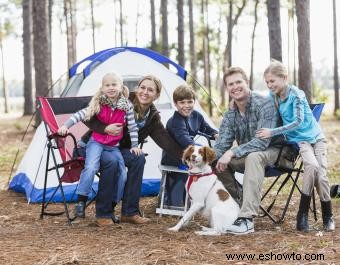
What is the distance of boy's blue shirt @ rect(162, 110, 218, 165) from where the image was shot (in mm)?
4414

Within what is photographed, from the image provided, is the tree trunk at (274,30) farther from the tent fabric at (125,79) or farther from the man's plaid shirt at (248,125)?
the man's plaid shirt at (248,125)

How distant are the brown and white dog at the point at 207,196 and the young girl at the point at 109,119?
58 centimetres

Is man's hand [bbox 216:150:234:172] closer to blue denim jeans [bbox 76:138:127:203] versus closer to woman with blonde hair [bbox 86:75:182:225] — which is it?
woman with blonde hair [bbox 86:75:182:225]

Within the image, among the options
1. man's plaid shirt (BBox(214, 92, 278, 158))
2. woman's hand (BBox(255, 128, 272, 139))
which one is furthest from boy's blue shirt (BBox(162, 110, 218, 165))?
woman's hand (BBox(255, 128, 272, 139))

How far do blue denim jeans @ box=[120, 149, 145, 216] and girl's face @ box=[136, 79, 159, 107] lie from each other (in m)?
0.50

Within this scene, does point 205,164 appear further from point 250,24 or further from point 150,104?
point 250,24

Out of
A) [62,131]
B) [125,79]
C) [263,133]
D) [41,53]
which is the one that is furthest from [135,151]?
[41,53]

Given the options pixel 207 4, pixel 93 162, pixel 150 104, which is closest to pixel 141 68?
pixel 150 104

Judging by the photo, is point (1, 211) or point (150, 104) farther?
point (1, 211)

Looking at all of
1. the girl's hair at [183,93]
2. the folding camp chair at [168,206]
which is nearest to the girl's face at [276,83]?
the girl's hair at [183,93]

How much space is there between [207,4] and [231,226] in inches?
799

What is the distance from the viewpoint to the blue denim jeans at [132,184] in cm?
426

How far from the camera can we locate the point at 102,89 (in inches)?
169

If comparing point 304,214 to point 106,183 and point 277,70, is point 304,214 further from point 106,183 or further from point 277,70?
point 106,183
